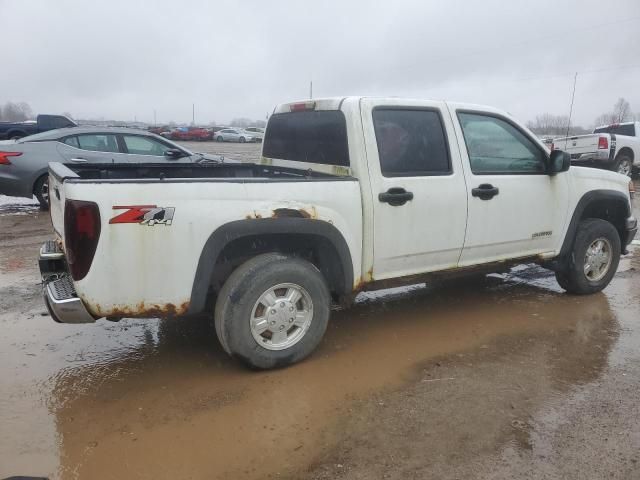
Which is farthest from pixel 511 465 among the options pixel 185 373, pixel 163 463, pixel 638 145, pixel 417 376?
pixel 638 145

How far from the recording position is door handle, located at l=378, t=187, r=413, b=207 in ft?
12.7

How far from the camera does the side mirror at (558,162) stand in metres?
4.73

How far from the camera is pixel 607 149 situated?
14875 millimetres

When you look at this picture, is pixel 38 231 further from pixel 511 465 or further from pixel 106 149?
pixel 511 465

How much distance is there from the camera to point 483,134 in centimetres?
454

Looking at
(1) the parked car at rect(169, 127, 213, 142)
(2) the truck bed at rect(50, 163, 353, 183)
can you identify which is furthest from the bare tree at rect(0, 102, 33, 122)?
(2) the truck bed at rect(50, 163, 353, 183)

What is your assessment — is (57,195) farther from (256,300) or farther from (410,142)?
(410,142)

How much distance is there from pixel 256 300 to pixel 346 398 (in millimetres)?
843

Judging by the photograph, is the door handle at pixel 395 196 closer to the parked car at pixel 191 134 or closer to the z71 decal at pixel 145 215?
the z71 decal at pixel 145 215

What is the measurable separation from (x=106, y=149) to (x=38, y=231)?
6.76ft

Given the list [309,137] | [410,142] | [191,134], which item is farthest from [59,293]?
[191,134]

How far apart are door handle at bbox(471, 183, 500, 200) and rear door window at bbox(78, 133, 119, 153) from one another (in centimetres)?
724

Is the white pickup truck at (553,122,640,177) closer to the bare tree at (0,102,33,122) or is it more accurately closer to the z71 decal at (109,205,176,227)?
the z71 decal at (109,205,176,227)

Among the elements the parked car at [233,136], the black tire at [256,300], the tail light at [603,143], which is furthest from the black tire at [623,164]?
the parked car at [233,136]
